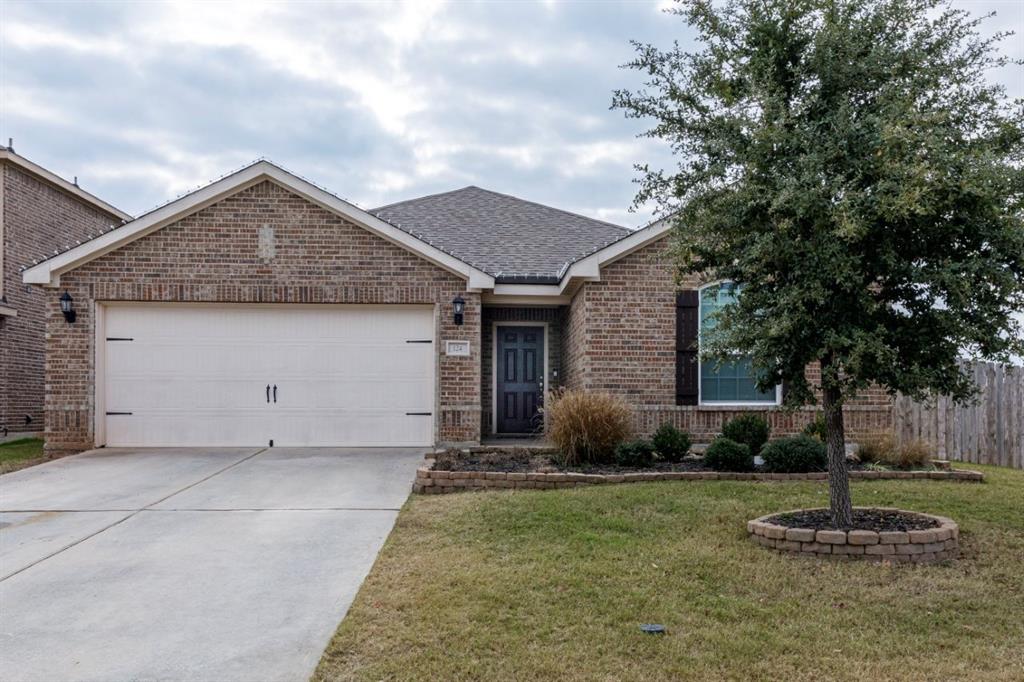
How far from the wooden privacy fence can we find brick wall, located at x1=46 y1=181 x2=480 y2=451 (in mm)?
6787

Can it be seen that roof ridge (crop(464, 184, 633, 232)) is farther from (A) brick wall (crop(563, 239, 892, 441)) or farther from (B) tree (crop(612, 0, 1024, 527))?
(B) tree (crop(612, 0, 1024, 527))

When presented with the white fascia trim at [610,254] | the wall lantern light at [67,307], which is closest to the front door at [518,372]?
the white fascia trim at [610,254]

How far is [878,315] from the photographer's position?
5785mm

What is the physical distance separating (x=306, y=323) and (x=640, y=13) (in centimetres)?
693

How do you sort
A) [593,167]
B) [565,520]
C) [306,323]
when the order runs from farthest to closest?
[593,167] → [306,323] → [565,520]

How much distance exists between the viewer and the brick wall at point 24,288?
49.3 feet

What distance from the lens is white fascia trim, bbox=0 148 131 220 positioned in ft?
49.0

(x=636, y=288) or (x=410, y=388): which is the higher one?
(x=636, y=288)

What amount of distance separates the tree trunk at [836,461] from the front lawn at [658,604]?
0.65m

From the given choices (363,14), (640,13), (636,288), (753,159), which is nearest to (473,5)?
(363,14)

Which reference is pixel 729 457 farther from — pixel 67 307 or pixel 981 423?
pixel 67 307

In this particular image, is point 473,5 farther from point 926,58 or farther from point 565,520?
point 565,520

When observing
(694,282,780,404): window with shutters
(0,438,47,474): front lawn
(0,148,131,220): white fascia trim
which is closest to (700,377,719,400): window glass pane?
(694,282,780,404): window with shutters

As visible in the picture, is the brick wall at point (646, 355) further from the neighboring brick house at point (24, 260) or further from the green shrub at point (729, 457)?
the neighboring brick house at point (24, 260)
